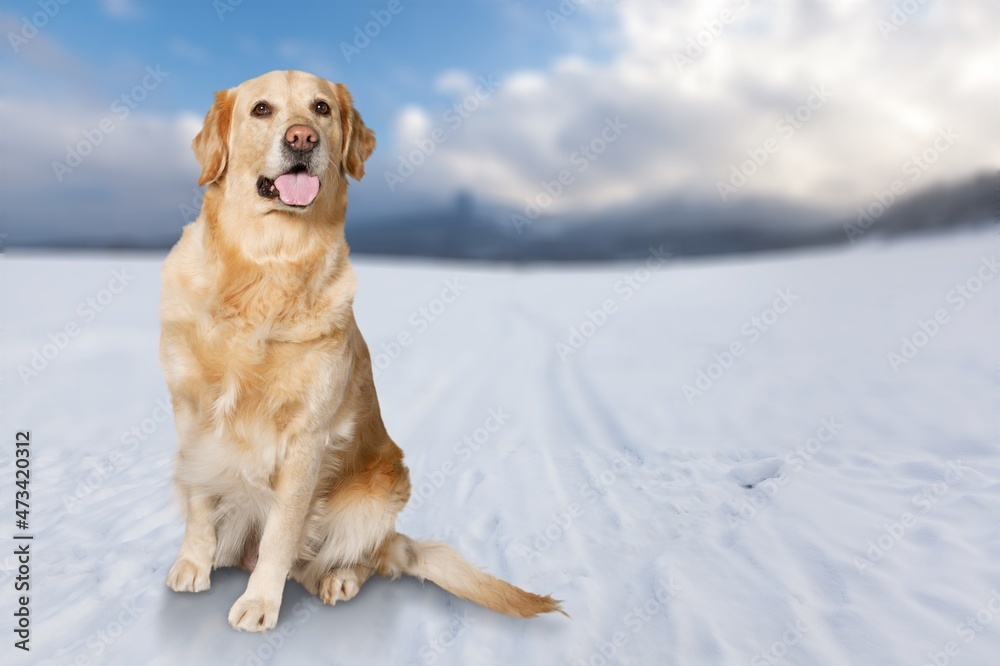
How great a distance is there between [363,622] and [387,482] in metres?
0.58

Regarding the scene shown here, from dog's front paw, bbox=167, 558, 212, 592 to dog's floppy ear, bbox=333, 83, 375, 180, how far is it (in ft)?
5.98

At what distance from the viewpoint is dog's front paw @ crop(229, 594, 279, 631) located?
2.59m

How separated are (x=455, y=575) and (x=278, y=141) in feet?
6.45

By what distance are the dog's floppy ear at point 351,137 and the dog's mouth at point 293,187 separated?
0.90 feet

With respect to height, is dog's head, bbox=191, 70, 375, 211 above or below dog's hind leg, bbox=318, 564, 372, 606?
above

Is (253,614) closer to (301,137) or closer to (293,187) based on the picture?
(293,187)

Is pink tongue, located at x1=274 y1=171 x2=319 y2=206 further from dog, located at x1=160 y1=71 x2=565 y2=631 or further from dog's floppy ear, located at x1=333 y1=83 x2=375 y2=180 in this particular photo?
dog's floppy ear, located at x1=333 y1=83 x2=375 y2=180

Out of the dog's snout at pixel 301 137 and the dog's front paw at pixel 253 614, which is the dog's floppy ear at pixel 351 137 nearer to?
the dog's snout at pixel 301 137

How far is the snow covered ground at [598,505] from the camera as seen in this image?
8.86ft

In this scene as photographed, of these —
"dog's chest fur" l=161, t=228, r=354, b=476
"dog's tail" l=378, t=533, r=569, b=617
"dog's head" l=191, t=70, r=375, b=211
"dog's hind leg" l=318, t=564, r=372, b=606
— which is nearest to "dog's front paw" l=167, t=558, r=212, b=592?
"dog's hind leg" l=318, t=564, r=372, b=606

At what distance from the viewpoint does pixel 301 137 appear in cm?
262

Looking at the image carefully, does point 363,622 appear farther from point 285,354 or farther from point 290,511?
point 285,354

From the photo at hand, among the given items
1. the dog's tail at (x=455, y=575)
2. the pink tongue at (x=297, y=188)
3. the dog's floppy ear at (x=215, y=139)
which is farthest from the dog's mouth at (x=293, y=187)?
the dog's tail at (x=455, y=575)

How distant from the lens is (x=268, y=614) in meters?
2.62
